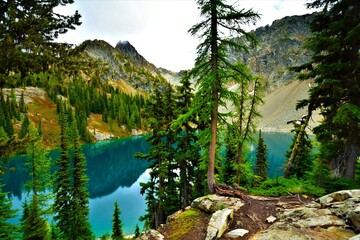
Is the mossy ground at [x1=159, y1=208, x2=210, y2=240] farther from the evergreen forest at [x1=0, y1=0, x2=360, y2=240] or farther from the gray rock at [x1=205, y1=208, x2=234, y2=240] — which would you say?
the evergreen forest at [x1=0, y1=0, x2=360, y2=240]

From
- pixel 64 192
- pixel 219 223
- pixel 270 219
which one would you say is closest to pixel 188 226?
pixel 219 223

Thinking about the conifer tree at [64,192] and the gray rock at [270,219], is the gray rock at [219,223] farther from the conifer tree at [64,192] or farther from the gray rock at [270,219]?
the conifer tree at [64,192]

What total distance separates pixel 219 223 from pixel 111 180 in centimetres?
5926

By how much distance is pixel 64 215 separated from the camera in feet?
84.1

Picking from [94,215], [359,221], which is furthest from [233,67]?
[94,215]

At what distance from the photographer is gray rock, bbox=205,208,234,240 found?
9.13 metres

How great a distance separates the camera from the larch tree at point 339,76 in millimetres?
11227

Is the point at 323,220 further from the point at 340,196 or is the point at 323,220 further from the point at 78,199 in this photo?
the point at 78,199

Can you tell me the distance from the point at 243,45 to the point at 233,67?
1.26m

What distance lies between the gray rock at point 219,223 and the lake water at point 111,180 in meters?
7.91

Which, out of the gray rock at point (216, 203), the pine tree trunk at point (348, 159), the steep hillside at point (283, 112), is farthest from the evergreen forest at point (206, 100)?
the steep hillside at point (283, 112)

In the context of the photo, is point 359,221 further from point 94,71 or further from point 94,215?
point 94,215

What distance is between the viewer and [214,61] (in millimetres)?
12938

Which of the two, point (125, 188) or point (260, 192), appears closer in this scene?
point (260, 192)
